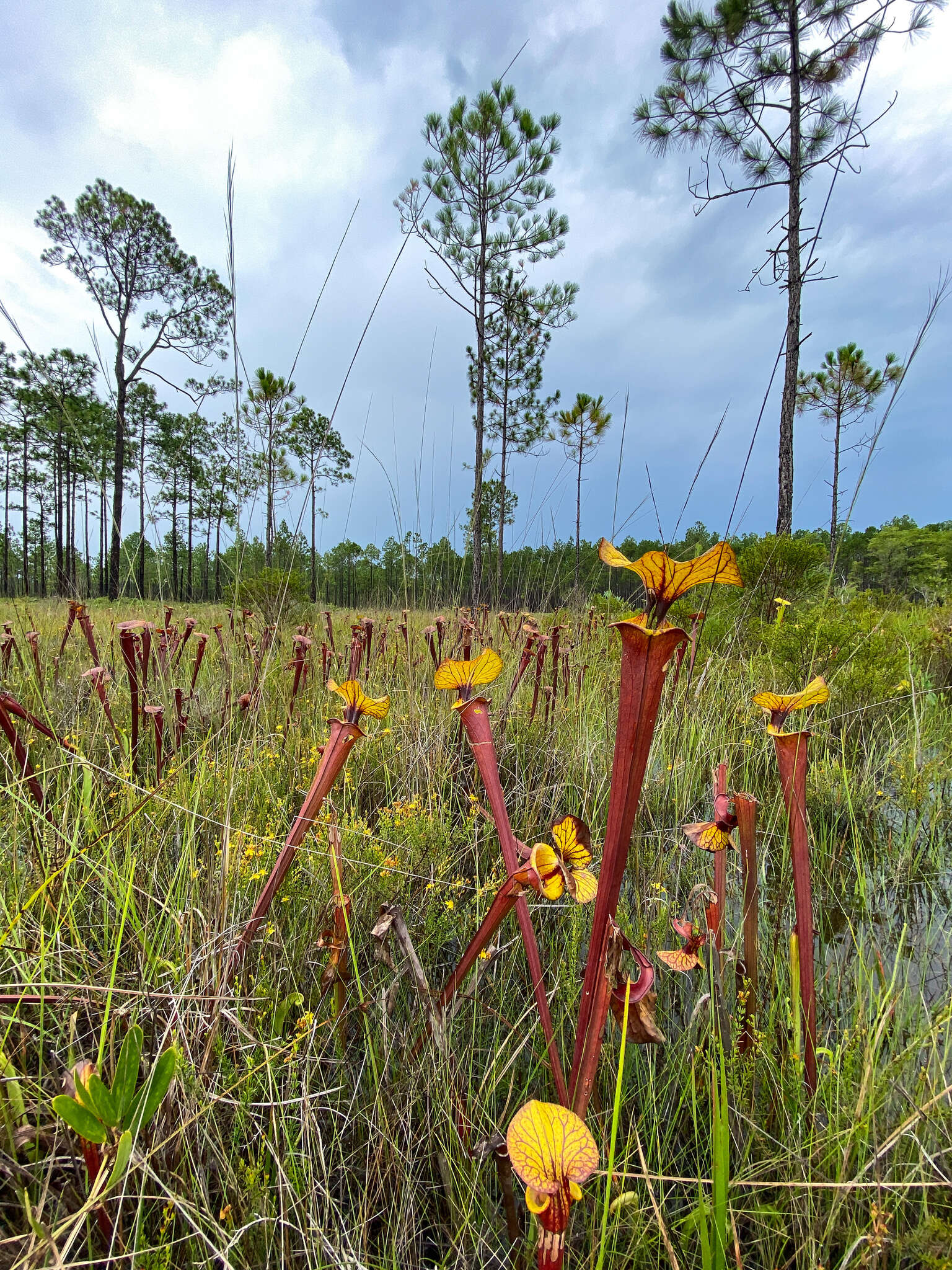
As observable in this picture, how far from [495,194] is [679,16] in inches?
169

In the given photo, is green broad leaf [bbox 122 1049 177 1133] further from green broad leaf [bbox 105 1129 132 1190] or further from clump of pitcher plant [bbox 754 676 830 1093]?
clump of pitcher plant [bbox 754 676 830 1093]

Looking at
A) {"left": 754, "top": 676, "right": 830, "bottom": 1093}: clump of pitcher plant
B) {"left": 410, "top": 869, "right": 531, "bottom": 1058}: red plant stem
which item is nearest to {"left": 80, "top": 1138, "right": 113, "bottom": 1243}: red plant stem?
{"left": 410, "top": 869, "right": 531, "bottom": 1058}: red plant stem

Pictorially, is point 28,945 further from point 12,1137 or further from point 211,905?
point 12,1137

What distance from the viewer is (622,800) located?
1.81 feet

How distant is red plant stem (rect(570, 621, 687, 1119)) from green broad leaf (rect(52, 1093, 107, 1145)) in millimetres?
473

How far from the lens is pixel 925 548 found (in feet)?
A: 103

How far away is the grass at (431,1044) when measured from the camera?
2.36 ft

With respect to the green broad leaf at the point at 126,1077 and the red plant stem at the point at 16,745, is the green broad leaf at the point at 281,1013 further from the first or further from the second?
the red plant stem at the point at 16,745

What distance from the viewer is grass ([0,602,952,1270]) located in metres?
0.72

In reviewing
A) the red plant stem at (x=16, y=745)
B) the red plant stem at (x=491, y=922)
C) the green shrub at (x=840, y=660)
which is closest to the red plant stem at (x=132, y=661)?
the red plant stem at (x=16, y=745)

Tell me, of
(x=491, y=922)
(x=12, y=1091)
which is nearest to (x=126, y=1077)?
(x=12, y=1091)

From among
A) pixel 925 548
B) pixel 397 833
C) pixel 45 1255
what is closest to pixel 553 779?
pixel 397 833

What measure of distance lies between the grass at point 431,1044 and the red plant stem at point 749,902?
0.13ft

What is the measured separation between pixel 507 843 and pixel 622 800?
22 cm
